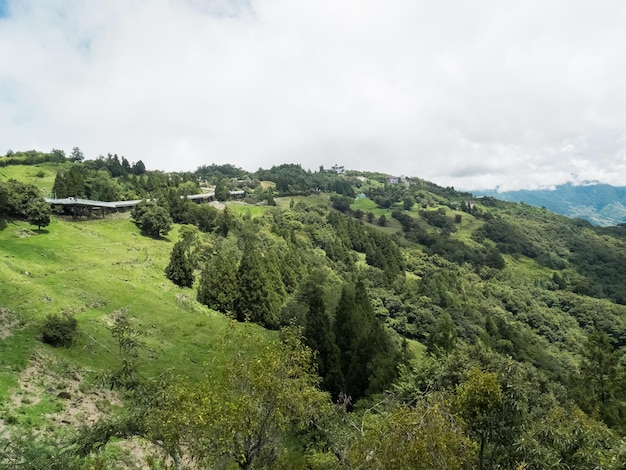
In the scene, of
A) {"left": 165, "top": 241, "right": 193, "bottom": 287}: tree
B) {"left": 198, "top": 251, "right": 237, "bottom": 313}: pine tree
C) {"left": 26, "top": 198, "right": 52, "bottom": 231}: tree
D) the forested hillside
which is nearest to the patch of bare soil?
the forested hillside

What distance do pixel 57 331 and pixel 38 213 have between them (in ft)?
153

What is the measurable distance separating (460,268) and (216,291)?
13320 centimetres

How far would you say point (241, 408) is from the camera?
1414 cm

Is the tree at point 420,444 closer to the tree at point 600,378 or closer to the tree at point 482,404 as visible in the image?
the tree at point 482,404

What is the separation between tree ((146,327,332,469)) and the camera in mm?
13922

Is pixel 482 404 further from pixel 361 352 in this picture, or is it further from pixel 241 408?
pixel 361 352

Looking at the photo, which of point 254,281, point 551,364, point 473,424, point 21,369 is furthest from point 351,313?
point 551,364

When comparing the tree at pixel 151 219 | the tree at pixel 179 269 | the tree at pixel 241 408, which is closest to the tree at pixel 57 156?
the tree at pixel 151 219

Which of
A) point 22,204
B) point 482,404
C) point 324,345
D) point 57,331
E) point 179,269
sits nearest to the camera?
point 482,404

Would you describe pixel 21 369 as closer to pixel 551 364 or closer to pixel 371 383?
pixel 371 383

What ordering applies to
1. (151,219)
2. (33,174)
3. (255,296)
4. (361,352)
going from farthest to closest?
(33,174) < (151,219) < (255,296) < (361,352)

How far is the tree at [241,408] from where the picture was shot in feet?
45.7

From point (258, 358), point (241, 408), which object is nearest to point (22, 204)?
point (258, 358)

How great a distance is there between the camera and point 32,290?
4038 centimetres
